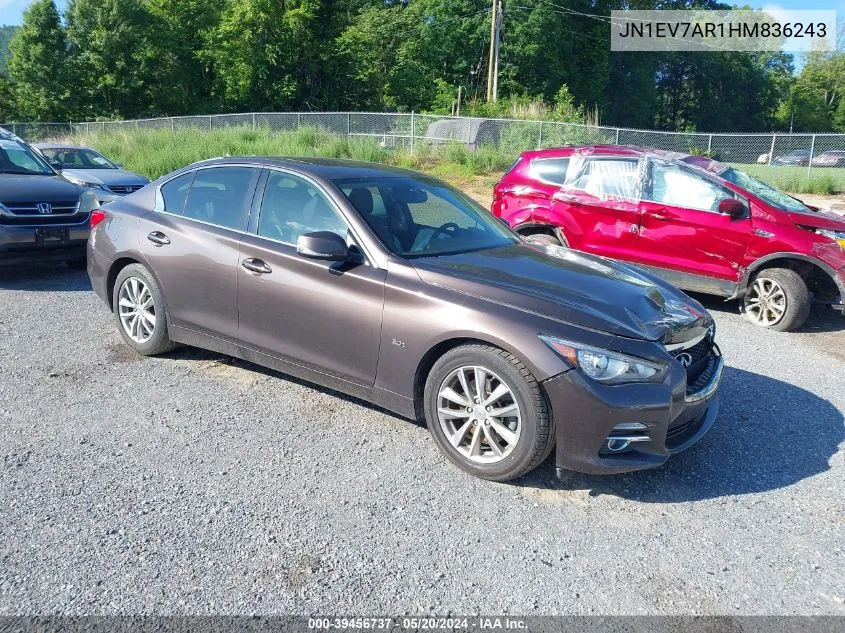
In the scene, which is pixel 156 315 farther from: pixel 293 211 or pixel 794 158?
pixel 794 158

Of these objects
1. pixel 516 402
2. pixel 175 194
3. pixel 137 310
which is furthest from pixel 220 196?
pixel 516 402

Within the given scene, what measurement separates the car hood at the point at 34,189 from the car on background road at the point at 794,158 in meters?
21.4

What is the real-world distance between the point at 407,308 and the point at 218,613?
75.1 inches

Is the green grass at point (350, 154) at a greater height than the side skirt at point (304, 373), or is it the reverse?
the green grass at point (350, 154)

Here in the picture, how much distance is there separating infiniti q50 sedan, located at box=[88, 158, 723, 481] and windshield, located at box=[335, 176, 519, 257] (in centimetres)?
2

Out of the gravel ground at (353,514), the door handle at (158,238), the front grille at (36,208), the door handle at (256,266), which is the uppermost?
the door handle at (158,238)

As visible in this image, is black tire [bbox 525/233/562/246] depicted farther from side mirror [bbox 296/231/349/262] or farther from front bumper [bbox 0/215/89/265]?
front bumper [bbox 0/215/89/265]

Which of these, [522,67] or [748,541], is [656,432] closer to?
[748,541]

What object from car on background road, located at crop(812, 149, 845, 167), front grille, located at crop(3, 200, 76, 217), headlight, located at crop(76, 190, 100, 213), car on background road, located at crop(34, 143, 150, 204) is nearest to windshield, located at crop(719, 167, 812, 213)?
headlight, located at crop(76, 190, 100, 213)

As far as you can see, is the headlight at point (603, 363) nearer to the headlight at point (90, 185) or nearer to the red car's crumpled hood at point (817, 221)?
the red car's crumpled hood at point (817, 221)

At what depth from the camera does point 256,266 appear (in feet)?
15.5

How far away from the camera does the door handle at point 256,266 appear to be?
4660 mm

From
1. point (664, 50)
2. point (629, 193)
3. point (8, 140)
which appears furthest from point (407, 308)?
point (664, 50)

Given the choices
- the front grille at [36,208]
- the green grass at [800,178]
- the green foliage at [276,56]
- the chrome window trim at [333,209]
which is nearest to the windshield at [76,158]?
the front grille at [36,208]
